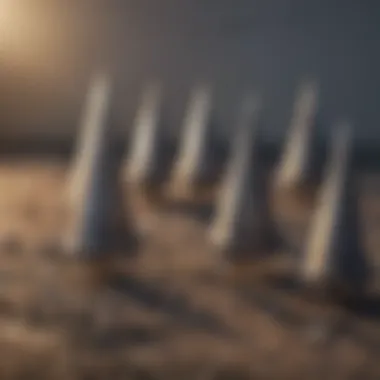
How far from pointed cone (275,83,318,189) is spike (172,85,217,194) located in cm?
8

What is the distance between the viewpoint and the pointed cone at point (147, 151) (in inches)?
39.0

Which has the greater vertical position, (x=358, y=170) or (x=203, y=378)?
(x=358, y=170)

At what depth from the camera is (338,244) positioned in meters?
0.82

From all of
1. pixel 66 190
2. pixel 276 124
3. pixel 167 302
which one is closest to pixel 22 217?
pixel 66 190

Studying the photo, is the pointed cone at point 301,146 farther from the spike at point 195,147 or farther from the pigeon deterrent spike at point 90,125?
the pigeon deterrent spike at point 90,125

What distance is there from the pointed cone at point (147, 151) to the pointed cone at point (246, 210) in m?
0.13

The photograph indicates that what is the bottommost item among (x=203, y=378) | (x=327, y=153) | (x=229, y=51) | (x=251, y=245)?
(x=203, y=378)

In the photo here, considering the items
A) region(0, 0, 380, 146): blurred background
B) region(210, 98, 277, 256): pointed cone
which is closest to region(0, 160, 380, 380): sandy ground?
region(210, 98, 277, 256): pointed cone

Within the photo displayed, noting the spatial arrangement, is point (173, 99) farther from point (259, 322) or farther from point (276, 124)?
point (259, 322)

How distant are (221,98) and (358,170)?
18 cm

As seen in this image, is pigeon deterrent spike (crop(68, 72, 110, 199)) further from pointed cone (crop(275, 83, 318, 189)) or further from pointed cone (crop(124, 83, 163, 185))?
pointed cone (crop(275, 83, 318, 189))

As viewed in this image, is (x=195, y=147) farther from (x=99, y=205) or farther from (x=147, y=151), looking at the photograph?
(x=99, y=205)

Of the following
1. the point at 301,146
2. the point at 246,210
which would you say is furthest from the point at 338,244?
the point at 301,146

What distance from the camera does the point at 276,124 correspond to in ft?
3.42
